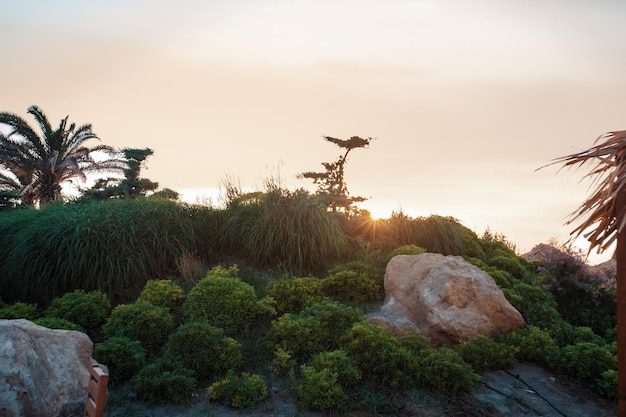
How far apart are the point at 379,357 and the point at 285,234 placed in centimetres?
439

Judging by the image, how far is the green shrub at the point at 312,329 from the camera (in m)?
7.04

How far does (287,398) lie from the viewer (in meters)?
6.24

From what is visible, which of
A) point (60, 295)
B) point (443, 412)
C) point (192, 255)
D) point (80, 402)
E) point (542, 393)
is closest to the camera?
point (80, 402)

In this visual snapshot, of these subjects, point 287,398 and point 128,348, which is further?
point 128,348

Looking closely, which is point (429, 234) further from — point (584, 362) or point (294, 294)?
point (584, 362)

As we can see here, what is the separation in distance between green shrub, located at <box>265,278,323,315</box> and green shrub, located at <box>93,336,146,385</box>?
7.04 ft

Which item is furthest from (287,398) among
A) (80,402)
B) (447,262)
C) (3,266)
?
(3,266)

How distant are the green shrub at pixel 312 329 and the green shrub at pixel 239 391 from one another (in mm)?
784

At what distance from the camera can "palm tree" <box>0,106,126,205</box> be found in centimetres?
2380

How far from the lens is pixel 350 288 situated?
29.9 feet

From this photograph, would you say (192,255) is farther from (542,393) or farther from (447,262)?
(542,393)

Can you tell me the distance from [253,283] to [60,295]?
3.17 meters

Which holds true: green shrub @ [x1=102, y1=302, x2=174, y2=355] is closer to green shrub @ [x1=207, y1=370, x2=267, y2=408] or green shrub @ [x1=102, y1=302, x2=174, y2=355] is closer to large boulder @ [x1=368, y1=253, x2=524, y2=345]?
green shrub @ [x1=207, y1=370, x2=267, y2=408]

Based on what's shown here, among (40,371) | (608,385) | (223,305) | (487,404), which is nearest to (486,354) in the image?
(487,404)
